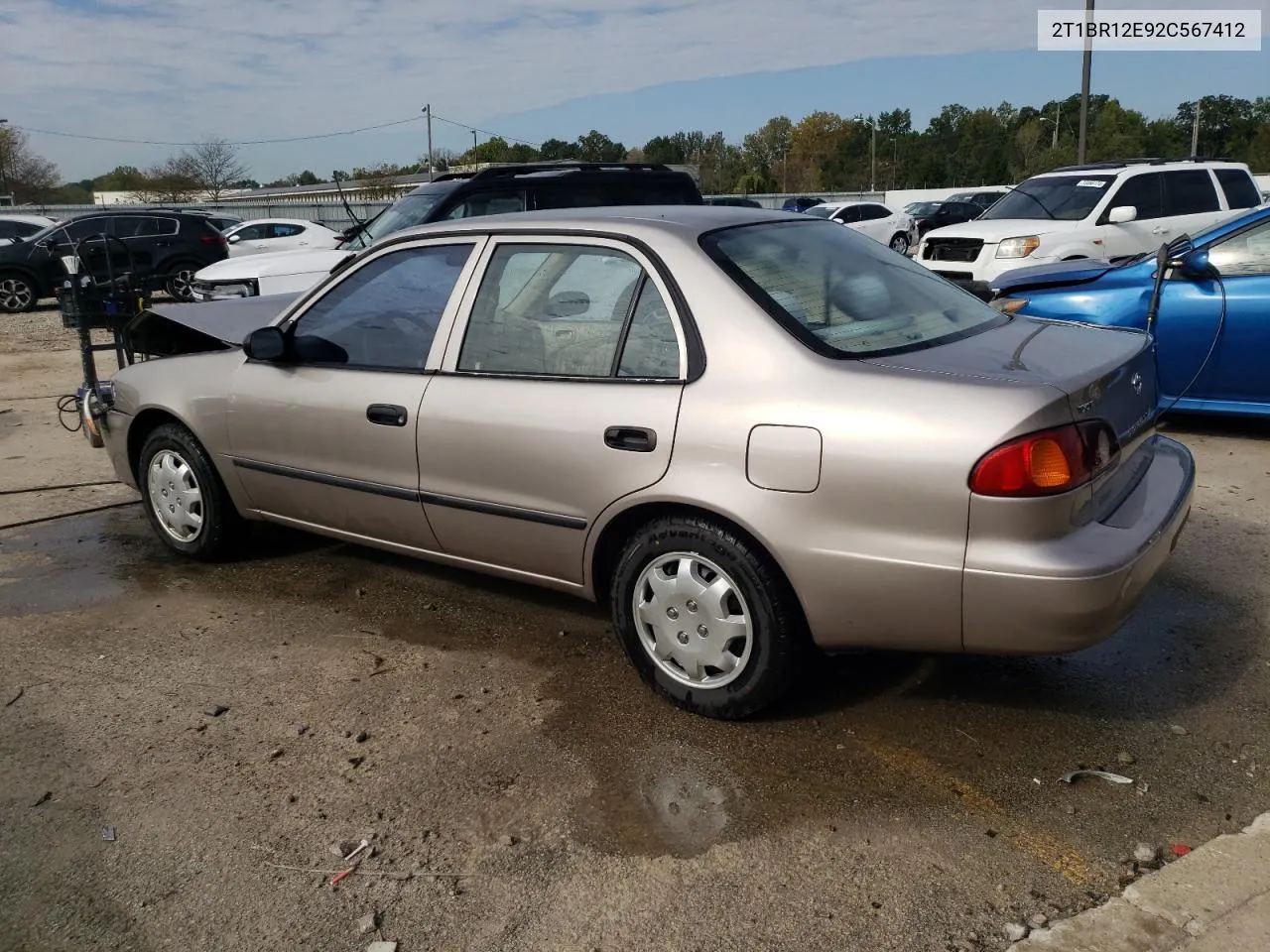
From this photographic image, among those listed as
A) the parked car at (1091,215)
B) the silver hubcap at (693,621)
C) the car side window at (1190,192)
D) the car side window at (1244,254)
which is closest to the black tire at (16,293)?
the parked car at (1091,215)

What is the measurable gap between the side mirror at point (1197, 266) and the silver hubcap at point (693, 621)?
4.67 m

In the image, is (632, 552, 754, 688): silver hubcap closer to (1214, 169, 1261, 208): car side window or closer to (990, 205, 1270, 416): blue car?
(990, 205, 1270, 416): blue car

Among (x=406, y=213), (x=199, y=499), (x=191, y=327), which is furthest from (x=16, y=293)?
(x=199, y=499)

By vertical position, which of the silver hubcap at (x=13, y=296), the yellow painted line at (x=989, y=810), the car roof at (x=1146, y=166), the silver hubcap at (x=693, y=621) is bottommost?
the yellow painted line at (x=989, y=810)

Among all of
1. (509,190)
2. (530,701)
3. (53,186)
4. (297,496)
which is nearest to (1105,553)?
(530,701)

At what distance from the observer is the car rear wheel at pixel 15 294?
16953mm

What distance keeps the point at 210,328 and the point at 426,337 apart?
1784 mm

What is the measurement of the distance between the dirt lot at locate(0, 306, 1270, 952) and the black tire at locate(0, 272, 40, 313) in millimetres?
14380

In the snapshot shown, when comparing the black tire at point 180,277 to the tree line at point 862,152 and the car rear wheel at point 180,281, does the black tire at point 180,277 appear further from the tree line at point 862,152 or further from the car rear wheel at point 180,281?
the tree line at point 862,152

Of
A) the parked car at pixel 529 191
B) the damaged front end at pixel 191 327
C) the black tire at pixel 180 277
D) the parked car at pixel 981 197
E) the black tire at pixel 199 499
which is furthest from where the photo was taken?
the parked car at pixel 981 197

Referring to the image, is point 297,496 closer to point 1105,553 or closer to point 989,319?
point 989,319

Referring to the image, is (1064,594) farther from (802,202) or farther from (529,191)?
(802,202)

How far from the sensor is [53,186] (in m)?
62.6

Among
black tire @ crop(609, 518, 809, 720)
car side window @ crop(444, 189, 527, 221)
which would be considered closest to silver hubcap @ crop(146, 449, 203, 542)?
black tire @ crop(609, 518, 809, 720)
